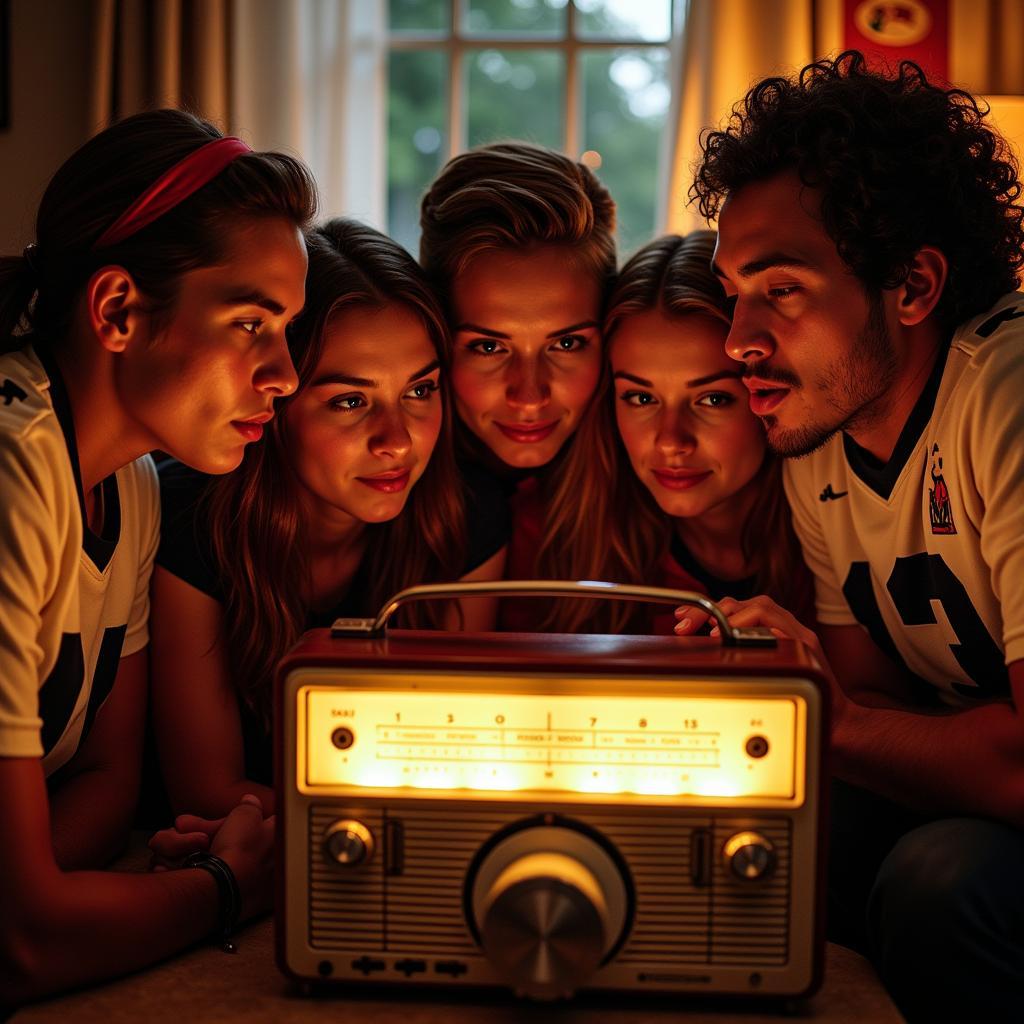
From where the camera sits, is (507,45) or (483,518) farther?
(507,45)

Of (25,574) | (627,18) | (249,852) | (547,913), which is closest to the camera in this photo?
(547,913)

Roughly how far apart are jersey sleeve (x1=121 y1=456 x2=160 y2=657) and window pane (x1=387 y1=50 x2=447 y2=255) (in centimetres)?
205

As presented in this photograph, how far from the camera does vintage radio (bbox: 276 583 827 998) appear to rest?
81 centimetres

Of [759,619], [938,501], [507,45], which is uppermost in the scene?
[507,45]

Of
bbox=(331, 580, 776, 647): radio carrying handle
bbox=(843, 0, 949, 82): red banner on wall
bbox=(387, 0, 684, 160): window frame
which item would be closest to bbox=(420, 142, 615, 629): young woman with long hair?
bbox=(331, 580, 776, 647): radio carrying handle

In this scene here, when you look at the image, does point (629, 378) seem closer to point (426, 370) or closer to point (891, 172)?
point (426, 370)

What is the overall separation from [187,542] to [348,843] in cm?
54

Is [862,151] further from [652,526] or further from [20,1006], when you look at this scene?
[20,1006]

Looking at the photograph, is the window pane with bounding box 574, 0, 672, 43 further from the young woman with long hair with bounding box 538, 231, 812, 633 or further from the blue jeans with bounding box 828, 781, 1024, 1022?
the blue jeans with bounding box 828, 781, 1024, 1022

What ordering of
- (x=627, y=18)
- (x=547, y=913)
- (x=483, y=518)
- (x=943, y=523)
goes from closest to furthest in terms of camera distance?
(x=547, y=913)
(x=943, y=523)
(x=483, y=518)
(x=627, y=18)

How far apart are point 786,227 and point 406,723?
72 cm

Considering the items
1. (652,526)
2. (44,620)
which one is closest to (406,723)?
(44,620)

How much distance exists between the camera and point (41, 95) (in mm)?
2900

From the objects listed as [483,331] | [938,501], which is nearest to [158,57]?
[483,331]
